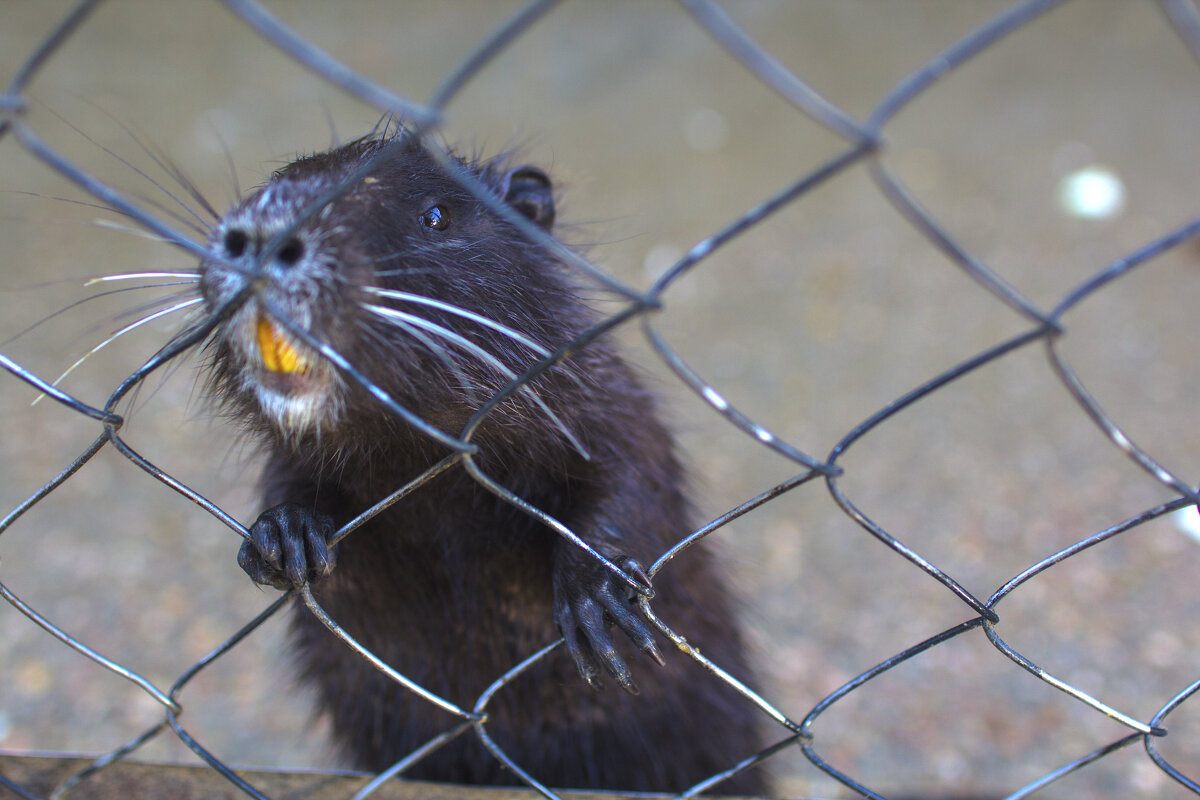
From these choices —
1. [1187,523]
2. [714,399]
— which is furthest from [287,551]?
[1187,523]

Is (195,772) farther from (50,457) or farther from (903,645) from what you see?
(50,457)

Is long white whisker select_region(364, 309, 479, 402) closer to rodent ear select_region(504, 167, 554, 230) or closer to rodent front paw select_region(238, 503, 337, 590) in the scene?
→ rodent front paw select_region(238, 503, 337, 590)

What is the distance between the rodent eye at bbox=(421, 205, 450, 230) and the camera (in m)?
1.74

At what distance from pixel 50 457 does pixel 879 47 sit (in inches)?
250

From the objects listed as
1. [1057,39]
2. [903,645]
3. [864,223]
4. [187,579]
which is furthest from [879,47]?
[187,579]

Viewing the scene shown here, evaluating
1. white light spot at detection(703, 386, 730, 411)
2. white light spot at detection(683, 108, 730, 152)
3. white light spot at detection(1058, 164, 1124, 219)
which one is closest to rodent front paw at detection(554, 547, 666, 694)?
white light spot at detection(703, 386, 730, 411)

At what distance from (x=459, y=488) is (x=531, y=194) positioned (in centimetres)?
76

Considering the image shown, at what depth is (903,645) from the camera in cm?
344

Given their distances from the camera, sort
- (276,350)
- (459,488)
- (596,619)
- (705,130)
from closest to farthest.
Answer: (276,350)
(596,619)
(459,488)
(705,130)

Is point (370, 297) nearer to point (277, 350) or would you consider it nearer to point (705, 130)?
point (277, 350)

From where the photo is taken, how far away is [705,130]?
6.65m

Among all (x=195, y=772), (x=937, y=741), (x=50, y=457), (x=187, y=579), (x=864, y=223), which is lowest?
(x=195, y=772)

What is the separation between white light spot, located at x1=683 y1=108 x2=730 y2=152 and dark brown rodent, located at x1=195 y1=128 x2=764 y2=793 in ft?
13.8

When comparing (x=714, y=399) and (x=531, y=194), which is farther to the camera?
(x=531, y=194)
